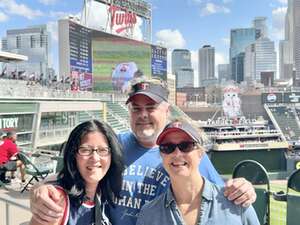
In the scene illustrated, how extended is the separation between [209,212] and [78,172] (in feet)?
1.84

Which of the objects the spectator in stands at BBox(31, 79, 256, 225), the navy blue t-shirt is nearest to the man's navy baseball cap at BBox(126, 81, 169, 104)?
the spectator in stands at BBox(31, 79, 256, 225)

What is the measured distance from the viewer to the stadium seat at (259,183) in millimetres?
2135

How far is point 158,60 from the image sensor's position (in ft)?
162

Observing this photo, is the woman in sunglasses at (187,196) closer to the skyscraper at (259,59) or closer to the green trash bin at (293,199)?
the green trash bin at (293,199)

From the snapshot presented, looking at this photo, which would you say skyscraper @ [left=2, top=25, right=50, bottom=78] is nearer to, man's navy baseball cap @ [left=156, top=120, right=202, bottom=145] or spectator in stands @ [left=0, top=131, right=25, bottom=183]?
spectator in stands @ [left=0, top=131, right=25, bottom=183]

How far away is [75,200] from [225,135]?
44014mm

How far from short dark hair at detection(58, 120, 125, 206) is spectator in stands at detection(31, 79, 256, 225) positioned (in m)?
0.10

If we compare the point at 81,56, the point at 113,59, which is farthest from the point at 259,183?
the point at 113,59

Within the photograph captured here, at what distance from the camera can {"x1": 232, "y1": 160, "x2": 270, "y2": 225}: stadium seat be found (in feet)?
7.00

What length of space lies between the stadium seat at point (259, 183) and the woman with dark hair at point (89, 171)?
865 millimetres

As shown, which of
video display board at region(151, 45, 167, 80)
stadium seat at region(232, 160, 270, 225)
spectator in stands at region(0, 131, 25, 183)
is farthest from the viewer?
video display board at region(151, 45, 167, 80)

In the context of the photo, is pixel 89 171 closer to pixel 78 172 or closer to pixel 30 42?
pixel 78 172

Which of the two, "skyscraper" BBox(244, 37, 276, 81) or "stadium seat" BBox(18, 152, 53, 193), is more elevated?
"skyscraper" BBox(244, 37, 276, 81)

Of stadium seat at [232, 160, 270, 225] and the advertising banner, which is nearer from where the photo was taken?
stadium seat at [232, 160, 270, 225]
